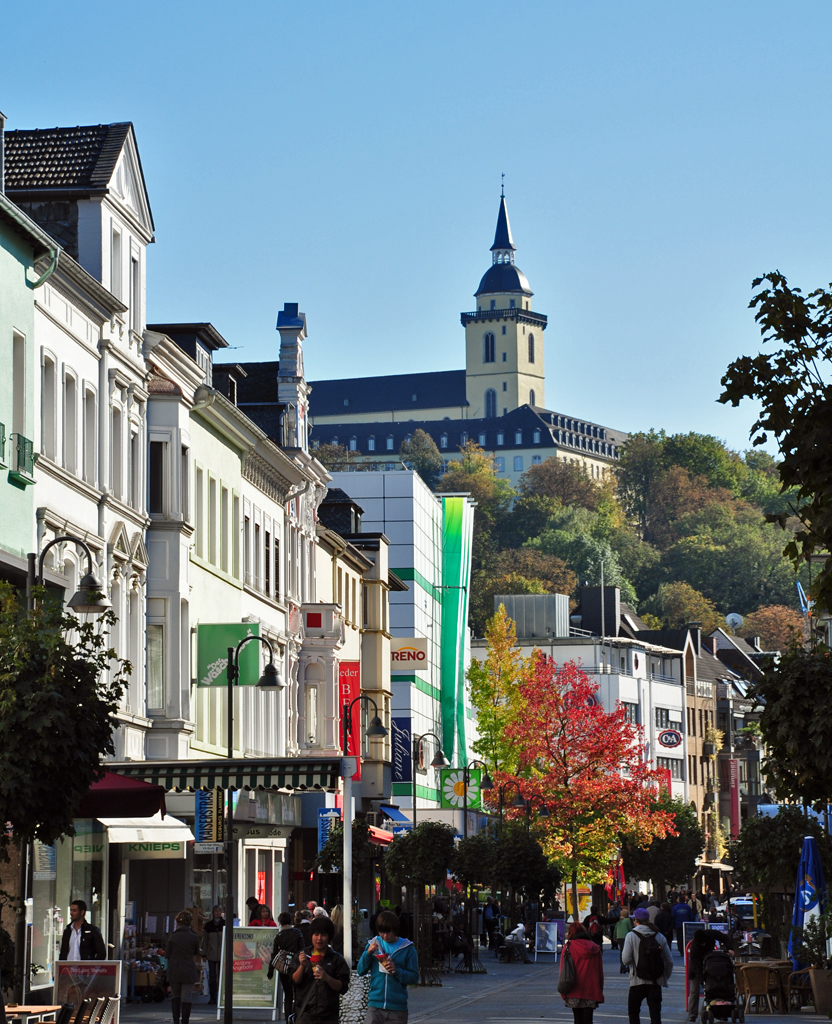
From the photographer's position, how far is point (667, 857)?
94688mm

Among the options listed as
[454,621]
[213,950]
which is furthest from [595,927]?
[454,621]

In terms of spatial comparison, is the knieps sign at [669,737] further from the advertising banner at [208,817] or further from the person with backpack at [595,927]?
the advertising banner at [208,817]

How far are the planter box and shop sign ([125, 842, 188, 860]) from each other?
495 inches

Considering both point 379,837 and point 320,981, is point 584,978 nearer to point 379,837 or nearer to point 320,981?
point 320,981

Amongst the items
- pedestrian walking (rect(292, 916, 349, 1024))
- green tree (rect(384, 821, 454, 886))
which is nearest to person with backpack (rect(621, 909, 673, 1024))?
pedestrian walking (rect(292, 916, 349, 1024))

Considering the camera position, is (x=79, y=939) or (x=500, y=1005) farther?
(x=500, y=1005)

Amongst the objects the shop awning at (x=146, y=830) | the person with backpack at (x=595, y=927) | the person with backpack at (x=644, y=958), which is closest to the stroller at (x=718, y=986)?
the person with backpack at (x=644, y=958)

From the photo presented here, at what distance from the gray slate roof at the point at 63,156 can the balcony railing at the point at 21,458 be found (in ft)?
21.5

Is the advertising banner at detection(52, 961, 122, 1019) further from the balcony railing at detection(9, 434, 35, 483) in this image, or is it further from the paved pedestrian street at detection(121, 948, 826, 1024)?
the balcony railing at detection(9, 434, 35, 483)

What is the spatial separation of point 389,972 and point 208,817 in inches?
870

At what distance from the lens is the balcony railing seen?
88.7ft

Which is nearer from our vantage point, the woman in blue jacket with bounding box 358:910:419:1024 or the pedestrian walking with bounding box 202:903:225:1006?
the woman in blue jacket with bounding box 358:910:419:1024

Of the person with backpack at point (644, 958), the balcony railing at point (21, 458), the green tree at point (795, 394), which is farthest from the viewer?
the balcony railing at point (21, 458)

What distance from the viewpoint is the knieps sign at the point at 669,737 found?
115125 millimetres
